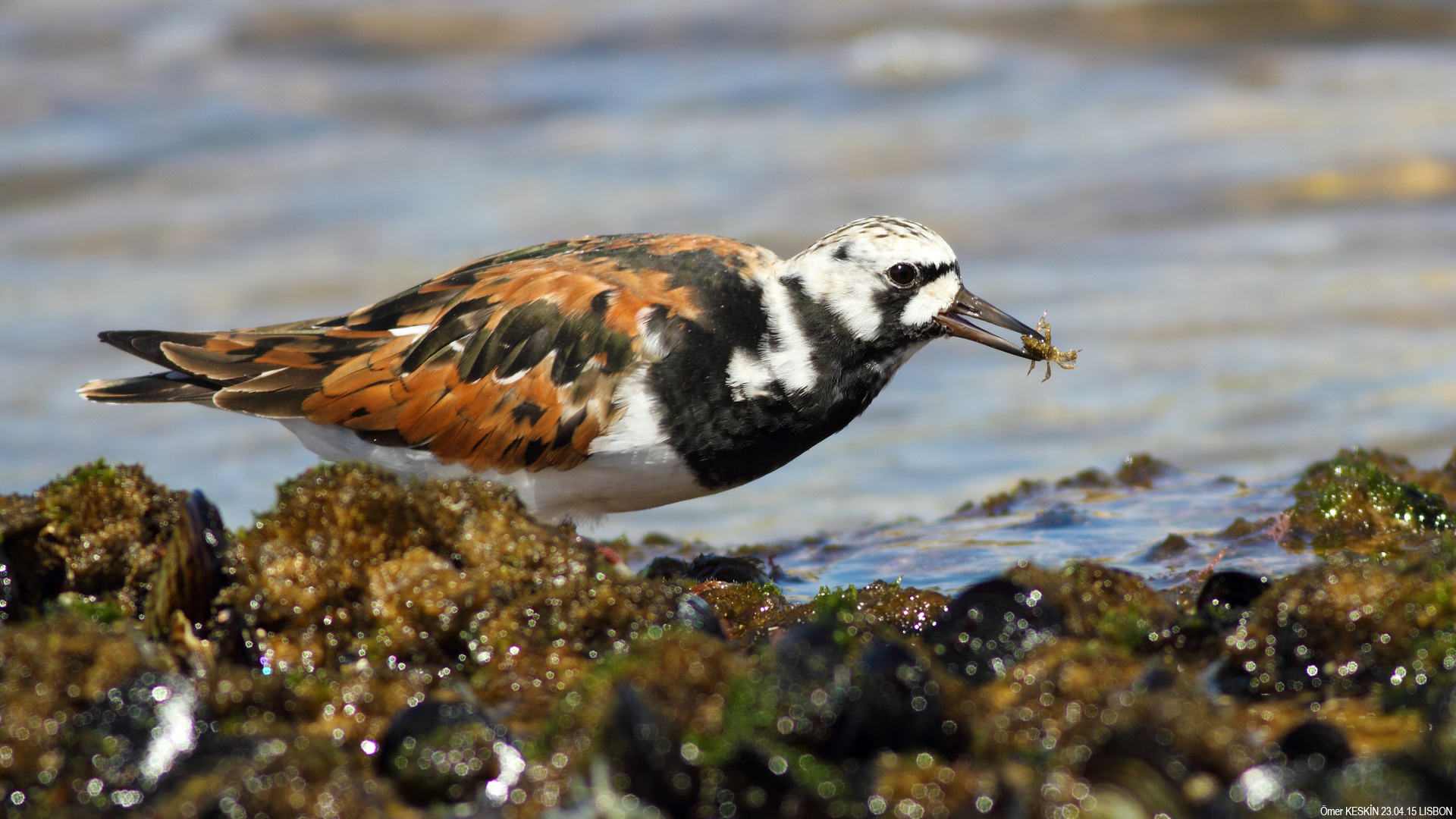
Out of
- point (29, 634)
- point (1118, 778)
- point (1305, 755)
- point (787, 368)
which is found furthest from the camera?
point (787, 368)

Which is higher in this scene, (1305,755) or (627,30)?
(627,30)

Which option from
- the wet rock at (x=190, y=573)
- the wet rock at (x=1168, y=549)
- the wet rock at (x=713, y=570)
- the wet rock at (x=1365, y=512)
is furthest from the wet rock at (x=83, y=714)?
the wet rock at (x=1365, y=512)

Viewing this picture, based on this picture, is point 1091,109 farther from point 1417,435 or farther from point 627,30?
point 1417,435

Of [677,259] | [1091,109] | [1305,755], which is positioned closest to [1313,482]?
[677,259]

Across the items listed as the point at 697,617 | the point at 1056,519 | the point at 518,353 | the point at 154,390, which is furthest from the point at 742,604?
the point at 154,390

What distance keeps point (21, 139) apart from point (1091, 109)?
8.30m

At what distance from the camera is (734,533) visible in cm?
610

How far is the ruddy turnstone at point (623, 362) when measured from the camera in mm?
4125

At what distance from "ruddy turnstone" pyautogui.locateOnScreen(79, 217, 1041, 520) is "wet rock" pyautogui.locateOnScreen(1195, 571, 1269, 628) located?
141 cm

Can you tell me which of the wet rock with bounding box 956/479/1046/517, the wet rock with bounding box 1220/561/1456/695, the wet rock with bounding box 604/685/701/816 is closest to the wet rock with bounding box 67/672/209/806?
the wet rock with bounding box 604/685/701/816

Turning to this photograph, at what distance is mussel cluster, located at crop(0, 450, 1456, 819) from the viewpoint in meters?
2.18

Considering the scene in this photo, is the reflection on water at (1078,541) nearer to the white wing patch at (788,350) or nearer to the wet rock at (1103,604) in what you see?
the white wing patch at (788,350)

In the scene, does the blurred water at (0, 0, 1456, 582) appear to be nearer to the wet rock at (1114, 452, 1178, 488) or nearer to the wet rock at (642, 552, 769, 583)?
the wet rock at (642, 552, 769, 583)

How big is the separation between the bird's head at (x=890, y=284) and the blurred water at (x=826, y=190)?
78cm
